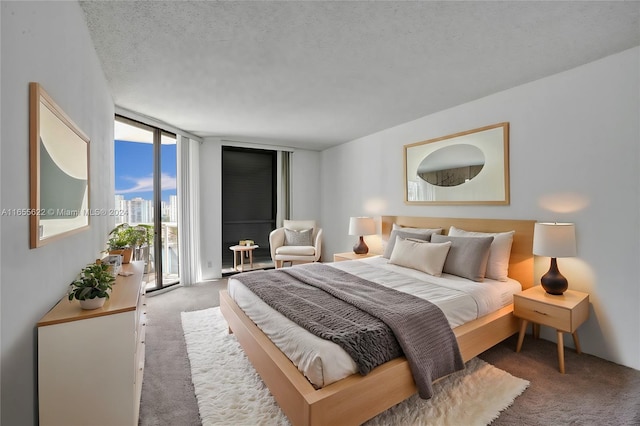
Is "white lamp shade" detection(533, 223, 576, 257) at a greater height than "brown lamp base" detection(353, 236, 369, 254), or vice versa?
"white lamp shade" detection(533, 223, 576, 257)

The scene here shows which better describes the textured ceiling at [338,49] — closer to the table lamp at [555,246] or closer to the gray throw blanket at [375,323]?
the table lamp at [555,246]

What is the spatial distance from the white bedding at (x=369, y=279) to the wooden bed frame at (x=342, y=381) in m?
0.05

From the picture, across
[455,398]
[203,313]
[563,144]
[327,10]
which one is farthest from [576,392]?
[203,313]

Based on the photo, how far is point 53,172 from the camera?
1424mm

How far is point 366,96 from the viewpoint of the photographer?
3.18 meters

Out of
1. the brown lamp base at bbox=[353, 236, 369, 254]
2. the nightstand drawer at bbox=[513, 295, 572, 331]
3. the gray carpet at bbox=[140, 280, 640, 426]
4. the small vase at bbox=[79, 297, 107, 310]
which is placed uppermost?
the small vase at bbox=[79, 297, 107, 310]

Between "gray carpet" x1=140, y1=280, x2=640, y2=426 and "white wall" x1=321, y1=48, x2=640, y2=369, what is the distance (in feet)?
1.04

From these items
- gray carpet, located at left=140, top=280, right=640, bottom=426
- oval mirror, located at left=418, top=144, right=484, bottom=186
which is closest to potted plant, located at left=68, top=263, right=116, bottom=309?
gray carpet, located at left=140, top=280, right=640, bottom=426

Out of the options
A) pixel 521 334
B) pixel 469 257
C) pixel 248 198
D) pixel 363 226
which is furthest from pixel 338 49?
pixel 248 198

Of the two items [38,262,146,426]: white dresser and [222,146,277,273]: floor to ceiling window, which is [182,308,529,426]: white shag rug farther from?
[222,146,277,273]: floor to ceiling window

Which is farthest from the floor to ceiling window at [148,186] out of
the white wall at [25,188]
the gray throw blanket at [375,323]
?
the gray throw blanket at [375,323]

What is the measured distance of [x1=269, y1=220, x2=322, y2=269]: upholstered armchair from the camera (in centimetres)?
502

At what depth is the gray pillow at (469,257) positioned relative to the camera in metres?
2.73

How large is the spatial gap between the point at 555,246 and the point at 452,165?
57.7 inches
